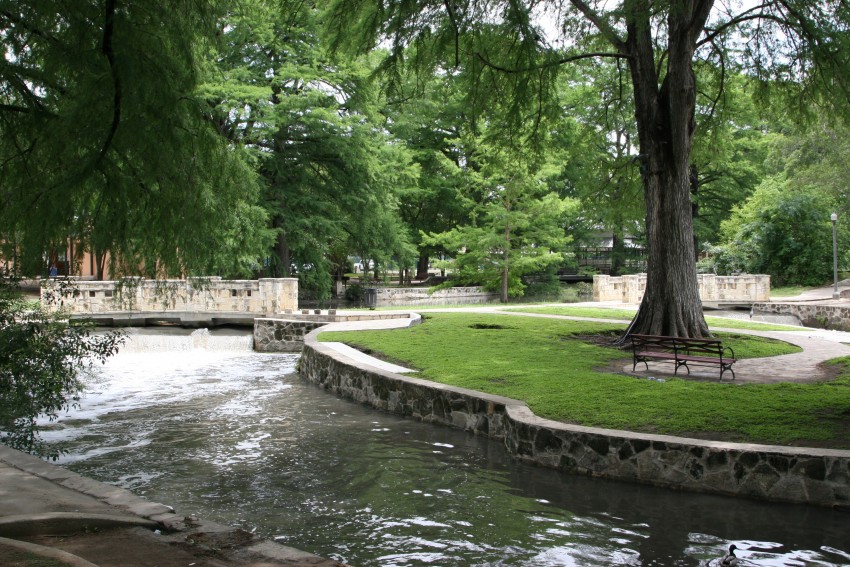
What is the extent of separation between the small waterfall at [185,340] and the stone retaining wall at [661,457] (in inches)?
587

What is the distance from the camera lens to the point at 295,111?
3105cm

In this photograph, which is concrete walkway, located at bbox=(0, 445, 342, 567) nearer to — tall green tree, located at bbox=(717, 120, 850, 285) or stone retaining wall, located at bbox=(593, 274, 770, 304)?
stone retaining wall, located at bbox=(593, 274, 770, 304)

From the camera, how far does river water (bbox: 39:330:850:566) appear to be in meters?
6.98

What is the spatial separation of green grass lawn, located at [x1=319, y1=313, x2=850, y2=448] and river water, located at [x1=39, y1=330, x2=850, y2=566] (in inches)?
43.1

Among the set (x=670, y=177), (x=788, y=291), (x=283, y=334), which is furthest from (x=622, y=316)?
(x=788, y=291)

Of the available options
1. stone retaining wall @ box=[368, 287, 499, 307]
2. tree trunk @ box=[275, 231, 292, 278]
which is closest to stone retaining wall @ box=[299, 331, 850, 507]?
tree trunk @ box=[275, 231, 292, 278]

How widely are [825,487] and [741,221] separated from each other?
1520 inches

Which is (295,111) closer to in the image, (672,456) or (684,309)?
(684,309)

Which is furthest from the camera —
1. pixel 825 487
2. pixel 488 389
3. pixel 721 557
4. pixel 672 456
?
pixel 488 389

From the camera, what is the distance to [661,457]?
8.88 m

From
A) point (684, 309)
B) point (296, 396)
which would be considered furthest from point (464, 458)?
point (684, 309)

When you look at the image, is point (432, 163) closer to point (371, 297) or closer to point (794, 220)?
point (371, 297)

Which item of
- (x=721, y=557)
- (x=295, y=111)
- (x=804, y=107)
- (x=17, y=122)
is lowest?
(x=721, y=557)

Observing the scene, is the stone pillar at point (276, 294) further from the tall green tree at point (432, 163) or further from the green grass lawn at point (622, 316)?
the tall green tree at point (432, 163)
